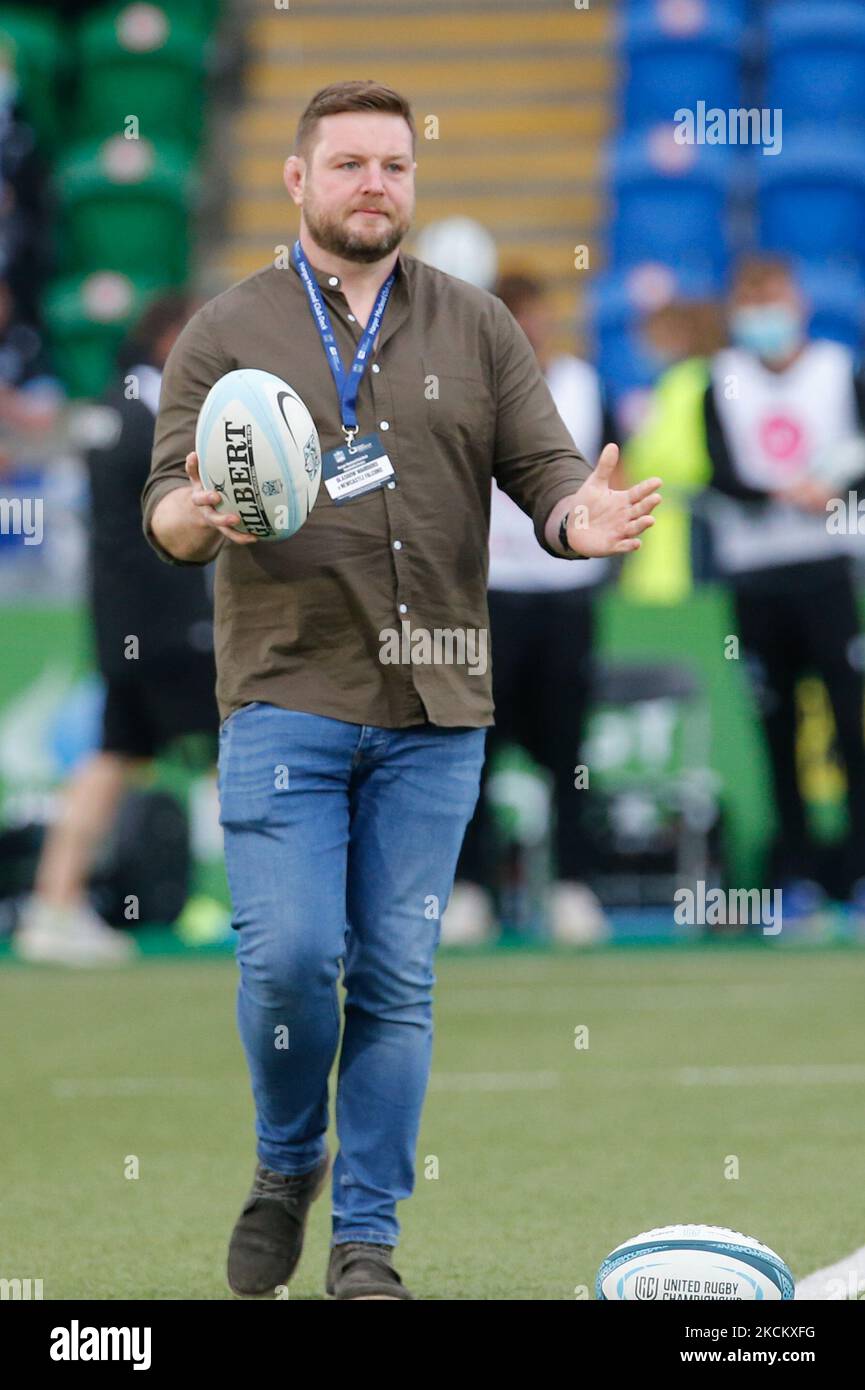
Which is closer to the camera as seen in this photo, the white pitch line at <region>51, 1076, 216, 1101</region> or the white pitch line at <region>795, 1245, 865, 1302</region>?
the white pitch line at <region>795, 1245, 865, 1302</region>

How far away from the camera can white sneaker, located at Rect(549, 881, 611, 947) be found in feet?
36.0

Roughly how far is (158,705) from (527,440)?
6.08 m

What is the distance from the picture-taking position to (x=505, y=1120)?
23.4 ft

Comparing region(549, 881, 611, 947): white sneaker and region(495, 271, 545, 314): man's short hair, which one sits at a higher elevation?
region(495, 271, 545, 314): man's short hair

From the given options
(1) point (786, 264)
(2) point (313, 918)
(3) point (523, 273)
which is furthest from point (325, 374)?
(1) point (786, 264)

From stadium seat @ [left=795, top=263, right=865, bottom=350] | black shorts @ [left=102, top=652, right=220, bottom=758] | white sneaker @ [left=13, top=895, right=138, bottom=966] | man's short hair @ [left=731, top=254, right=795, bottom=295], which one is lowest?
white sneaker @ [left=13, top=895, right=138, bottom=966]

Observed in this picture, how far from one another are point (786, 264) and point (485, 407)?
21.9 feet

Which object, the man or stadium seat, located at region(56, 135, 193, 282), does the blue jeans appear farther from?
stadium seat, located at region(56, 135, 193, 282)

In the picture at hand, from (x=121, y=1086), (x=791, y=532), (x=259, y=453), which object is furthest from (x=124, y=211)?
(x=259, y=453)

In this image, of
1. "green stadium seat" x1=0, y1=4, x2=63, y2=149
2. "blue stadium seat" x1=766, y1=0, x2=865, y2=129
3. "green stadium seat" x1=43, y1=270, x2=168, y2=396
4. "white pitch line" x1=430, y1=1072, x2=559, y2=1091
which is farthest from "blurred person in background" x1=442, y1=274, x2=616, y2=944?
"green stadium seat" x1=0, y1=4, x2=63, y2=149

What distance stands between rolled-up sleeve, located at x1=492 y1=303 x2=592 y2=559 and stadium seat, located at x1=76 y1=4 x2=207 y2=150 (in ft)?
47.1

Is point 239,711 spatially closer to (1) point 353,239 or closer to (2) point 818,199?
(1) point 353,239

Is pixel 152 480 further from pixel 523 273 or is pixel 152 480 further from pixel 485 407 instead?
pixel 523 273
